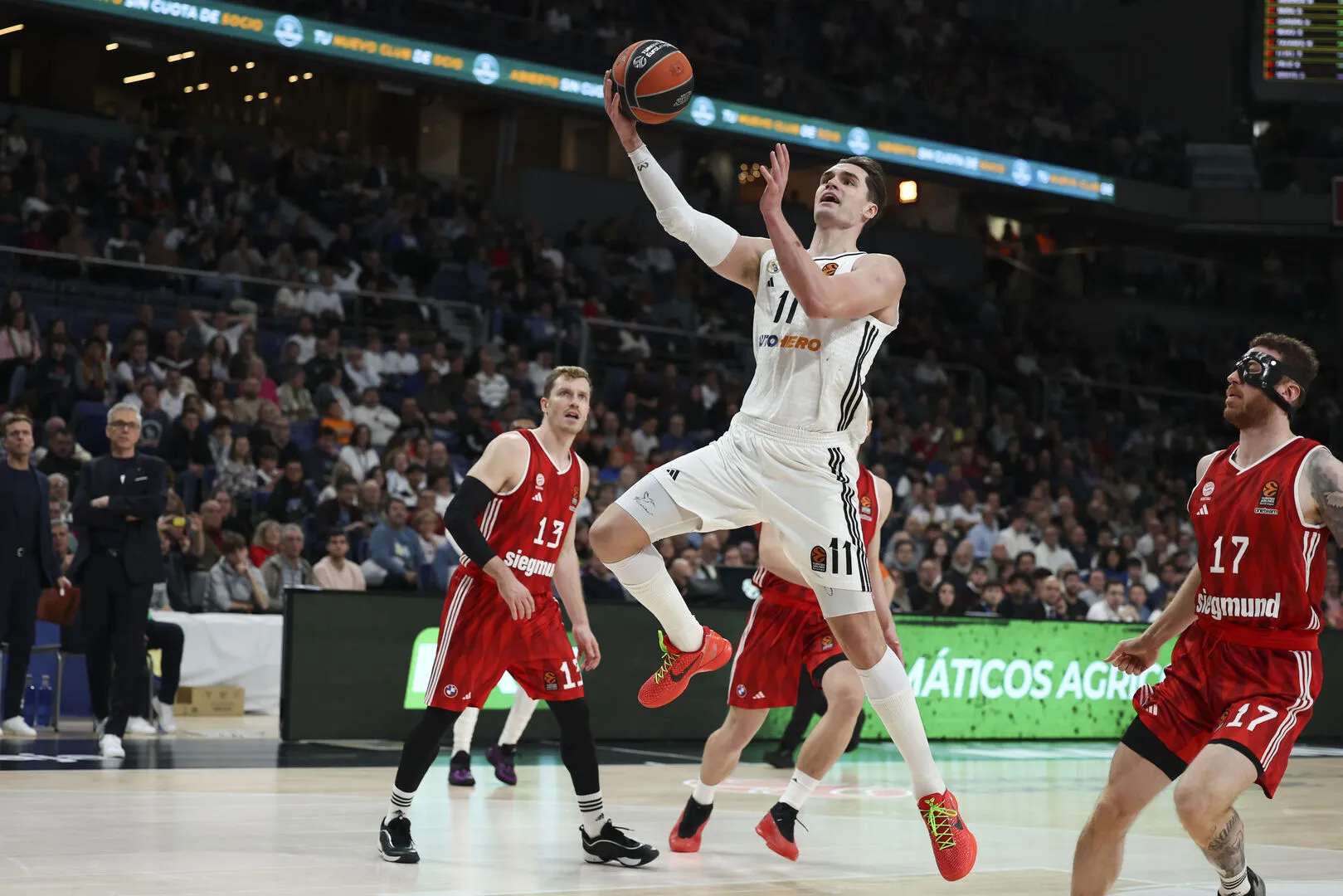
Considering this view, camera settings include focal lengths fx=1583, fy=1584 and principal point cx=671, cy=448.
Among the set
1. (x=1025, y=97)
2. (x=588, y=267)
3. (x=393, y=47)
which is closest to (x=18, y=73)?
(x=393, y=47)

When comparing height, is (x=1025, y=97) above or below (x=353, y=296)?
above

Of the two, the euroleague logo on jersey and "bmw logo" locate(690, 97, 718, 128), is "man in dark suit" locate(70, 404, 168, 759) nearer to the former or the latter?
the euroleague logo on jersey

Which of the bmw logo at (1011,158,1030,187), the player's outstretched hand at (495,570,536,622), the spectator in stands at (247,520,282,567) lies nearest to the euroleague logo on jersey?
the player's outstretched hand at (495,570,536,622)

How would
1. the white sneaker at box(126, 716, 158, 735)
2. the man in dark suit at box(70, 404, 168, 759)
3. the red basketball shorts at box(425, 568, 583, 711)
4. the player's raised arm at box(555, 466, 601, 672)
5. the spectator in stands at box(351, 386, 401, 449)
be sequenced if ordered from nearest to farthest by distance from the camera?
the red basketball shorts at box(425, 568, 583, 711) → the player's raised arm at box(555, 466, 601, 672) → the man in dark suit at box(70, 404, 168, 759) → the white sneaker at box(126, 716, 158, 735) → the spectator in stands at box(351, 386, 401, 449)

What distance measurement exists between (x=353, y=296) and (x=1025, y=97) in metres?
14.6

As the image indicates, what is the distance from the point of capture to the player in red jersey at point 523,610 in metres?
6.49

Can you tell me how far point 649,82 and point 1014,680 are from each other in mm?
10069

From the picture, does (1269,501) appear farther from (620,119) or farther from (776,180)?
(620,119)

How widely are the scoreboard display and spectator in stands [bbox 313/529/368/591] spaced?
1412cm

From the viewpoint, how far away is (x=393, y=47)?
66.3 ft

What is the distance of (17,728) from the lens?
11.6 m

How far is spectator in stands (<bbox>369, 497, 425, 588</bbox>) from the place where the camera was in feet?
46.8

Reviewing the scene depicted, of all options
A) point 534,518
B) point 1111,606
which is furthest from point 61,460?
point 1111,606

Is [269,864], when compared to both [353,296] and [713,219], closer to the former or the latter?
[713,219]
